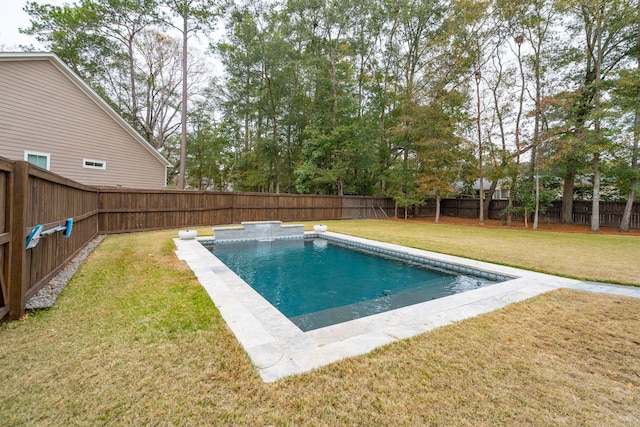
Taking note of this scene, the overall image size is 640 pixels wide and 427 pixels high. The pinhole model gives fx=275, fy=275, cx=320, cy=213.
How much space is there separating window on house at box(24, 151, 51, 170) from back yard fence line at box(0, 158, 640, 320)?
258 cm

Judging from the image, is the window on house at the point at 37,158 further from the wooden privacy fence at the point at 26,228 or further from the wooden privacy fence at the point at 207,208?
A: the wooden privacy fence at the point at 26,228

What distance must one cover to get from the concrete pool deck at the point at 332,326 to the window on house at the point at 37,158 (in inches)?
321

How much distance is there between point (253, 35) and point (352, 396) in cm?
2031

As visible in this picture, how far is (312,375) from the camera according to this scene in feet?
6.28

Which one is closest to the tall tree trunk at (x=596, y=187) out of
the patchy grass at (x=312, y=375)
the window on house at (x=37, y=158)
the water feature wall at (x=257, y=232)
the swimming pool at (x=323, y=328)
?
the swimming pool at (x=323, y=328)

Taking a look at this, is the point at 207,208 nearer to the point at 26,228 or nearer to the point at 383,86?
the point at 26,228

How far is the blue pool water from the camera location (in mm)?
4234

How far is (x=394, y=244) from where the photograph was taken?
8.08m

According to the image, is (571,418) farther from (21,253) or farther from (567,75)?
(567,75)

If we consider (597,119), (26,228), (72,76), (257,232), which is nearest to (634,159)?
(597,119)

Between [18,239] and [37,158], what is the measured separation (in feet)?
29.9

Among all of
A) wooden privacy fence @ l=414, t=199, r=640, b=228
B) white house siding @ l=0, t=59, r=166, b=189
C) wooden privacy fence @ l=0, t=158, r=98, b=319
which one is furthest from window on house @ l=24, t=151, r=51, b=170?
wooden privacy fence @ l=414, t=199, r=640, b=228

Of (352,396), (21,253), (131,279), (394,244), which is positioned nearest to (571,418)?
(352,396)

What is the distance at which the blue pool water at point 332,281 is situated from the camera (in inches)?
167
